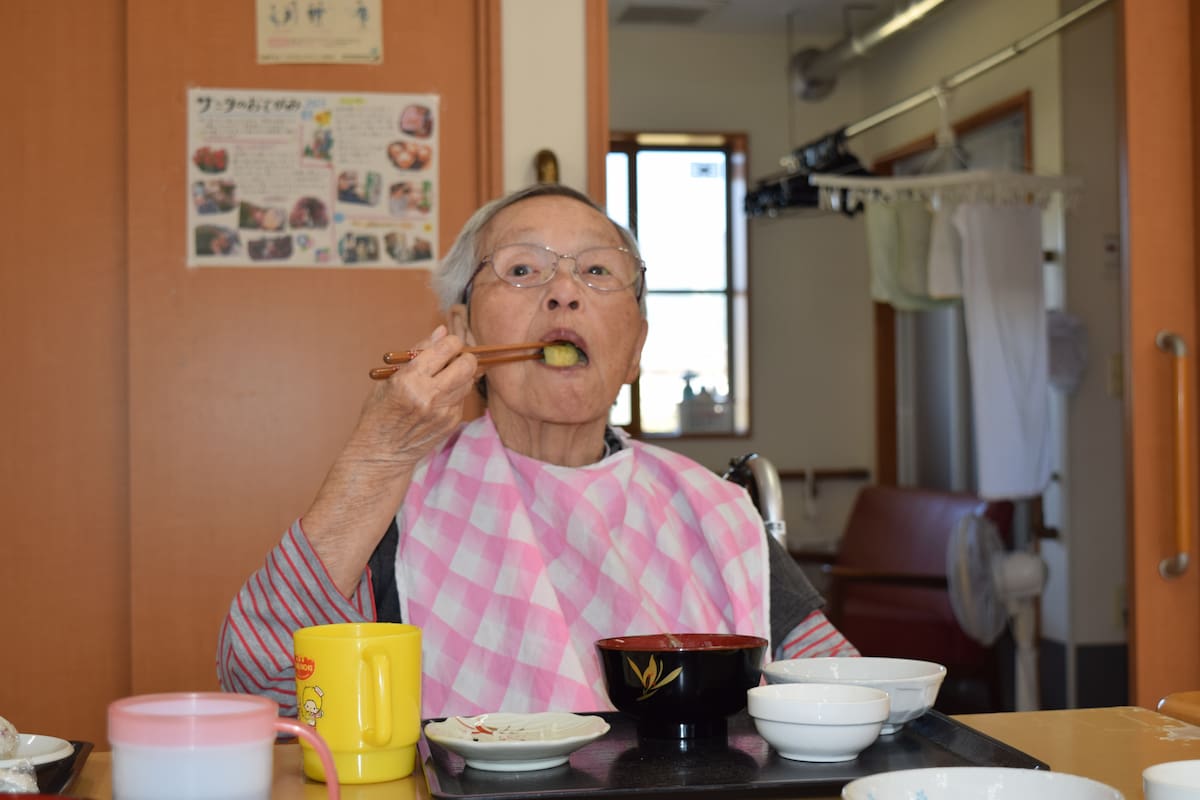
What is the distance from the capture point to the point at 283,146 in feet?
8.22

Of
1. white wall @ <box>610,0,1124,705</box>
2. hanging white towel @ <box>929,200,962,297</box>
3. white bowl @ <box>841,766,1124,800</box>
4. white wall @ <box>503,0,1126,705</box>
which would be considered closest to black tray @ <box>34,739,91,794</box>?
white bowl @ <box>841,766,1124,800</box>

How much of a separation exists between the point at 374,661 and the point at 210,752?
0.22m

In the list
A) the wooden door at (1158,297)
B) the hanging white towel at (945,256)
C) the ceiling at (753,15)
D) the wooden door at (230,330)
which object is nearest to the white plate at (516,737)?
the wooden door at (230,330)

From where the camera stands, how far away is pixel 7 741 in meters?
1.02

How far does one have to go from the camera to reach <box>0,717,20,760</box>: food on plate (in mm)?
1012

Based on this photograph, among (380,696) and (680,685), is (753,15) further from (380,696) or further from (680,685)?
(380,696)

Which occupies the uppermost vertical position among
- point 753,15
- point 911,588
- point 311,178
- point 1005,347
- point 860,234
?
point 753,15

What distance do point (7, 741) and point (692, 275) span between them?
232 inches

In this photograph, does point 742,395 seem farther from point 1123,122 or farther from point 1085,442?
point 1123,122

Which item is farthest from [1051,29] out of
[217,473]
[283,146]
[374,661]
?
[374,661]

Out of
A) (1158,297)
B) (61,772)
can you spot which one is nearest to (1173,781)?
(61,772)

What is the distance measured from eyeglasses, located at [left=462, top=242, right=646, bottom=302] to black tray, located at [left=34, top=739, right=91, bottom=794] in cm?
94

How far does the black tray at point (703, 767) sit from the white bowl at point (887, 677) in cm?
3

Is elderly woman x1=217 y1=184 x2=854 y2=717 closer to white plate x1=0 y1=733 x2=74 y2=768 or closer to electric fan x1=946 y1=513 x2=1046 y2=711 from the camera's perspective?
white plate x1=0 y1=733 x2=74 y2=768
